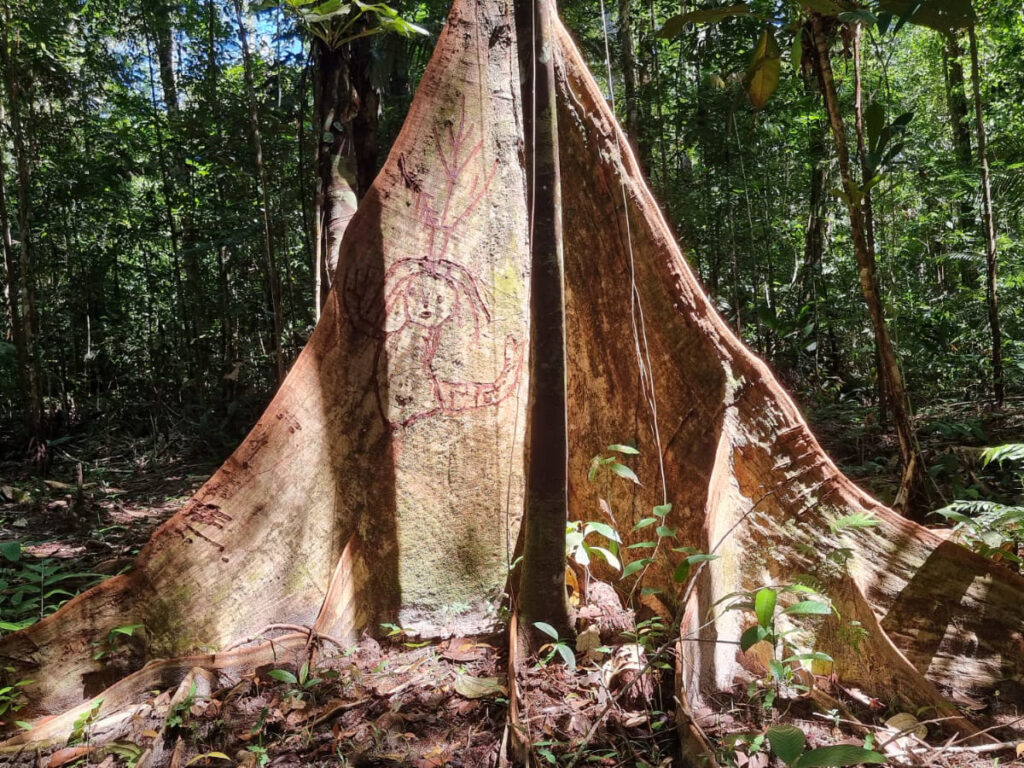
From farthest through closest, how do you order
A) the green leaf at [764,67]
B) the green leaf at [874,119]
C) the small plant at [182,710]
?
1. the green leaf at [874,119]
2. the green leaf at [764,67]
3. the small plant at [182,710]

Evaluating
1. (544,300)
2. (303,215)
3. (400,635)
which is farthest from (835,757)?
(303,215)

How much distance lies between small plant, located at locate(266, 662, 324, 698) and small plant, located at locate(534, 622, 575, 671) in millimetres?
798

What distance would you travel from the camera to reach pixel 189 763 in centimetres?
204

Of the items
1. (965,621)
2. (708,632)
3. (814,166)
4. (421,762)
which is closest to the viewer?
(421,762)

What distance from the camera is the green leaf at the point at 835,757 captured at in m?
1.52

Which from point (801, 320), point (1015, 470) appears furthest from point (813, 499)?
point (801, 320)

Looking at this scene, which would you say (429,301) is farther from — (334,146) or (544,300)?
(334,146)

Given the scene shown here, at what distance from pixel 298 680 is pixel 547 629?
924mm

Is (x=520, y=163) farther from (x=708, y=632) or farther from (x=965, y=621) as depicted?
(x=965, y=621)

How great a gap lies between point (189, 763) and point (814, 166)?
9.19 meters

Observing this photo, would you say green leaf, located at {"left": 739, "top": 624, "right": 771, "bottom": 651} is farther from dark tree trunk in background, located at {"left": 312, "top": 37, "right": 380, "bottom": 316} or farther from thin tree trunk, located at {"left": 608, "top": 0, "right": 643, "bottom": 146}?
thin tree trunk, located at {"left": 608, "top": 0, "right": 643, "bottom": 146}

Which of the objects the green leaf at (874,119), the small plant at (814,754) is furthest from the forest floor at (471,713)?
the green leaf at (874,119)

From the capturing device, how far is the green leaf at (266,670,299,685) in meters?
2.33

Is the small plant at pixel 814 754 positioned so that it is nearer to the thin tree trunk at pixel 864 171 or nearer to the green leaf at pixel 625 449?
the green leaf at pixel 625 449
